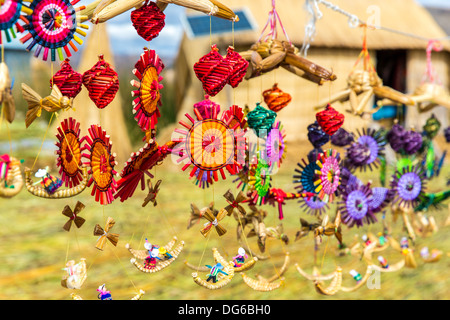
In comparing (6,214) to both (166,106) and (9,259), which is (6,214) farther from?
(166,106)

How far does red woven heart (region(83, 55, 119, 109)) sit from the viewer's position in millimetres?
1150

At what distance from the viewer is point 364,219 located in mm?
1781

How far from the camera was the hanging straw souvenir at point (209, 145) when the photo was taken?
48.4 inches

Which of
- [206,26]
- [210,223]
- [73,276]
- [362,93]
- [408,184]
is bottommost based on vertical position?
[73,276]

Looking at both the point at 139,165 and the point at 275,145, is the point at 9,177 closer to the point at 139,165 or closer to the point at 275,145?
the point at 139,165

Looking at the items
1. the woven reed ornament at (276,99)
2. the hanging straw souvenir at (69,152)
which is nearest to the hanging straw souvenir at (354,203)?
the woven reed ornament at (276,99)

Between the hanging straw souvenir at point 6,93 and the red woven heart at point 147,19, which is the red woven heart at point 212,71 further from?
the hanging straw souvenir at point 6,93

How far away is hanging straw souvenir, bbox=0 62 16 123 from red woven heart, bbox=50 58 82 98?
17 cm

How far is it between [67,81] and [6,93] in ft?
0.67

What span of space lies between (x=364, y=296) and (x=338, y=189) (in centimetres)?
66

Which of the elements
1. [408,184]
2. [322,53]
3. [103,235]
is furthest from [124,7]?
[322,53]

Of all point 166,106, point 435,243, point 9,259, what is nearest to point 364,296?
point 435,243

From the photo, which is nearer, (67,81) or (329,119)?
(67,81)

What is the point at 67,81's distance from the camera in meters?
1.15
